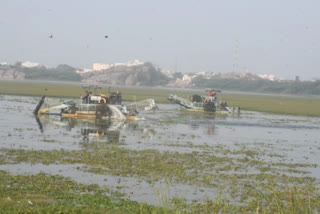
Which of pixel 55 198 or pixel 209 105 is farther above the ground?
pixel 209 105

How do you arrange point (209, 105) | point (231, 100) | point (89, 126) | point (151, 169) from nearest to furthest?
point (151, 169) → point (89, 126) → point (209, 105) → point (231, 100)

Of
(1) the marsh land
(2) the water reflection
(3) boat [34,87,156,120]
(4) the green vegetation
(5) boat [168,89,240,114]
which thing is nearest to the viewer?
(4) the green vegetation

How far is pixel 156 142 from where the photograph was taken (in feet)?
112

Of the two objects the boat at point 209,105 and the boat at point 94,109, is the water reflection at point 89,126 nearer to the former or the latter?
the boat at point 94,109

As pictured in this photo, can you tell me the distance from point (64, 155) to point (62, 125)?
17055 millimetres

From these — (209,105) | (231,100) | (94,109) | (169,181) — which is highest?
(94,109)

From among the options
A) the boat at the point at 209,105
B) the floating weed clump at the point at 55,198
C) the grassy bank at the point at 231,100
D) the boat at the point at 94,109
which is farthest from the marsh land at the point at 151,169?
the grassy bank at the point at 231,100

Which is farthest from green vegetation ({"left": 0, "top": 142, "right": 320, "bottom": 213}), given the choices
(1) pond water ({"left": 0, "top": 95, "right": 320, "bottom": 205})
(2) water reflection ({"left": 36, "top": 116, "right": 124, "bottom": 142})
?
(2) water reflection ({"left": 36, "top": 116, "right": 124, "bottom": 142})

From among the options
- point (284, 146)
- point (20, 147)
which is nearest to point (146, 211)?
point (20, 147)

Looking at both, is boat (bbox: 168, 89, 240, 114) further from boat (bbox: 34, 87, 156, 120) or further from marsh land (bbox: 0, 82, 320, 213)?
marsh land (bbox: 0, 82, 320, 213)

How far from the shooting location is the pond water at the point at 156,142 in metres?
20.4

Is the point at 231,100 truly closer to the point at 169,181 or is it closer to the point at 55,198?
the point at 169,181

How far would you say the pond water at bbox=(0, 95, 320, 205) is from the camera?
20.4 meters

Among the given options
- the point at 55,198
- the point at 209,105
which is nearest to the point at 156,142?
the point at 55,198
